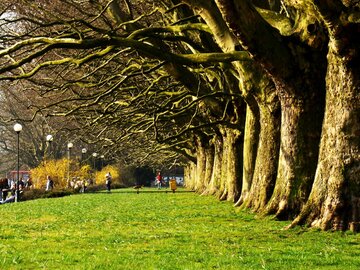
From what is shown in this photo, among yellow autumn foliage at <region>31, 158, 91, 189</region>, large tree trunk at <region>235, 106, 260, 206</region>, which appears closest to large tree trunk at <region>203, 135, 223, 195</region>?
large tree trunk at <region>235, 106, 260, 206</region>

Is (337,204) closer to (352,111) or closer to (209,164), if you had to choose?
(352,111)

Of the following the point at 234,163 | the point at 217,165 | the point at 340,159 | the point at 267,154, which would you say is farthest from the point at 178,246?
the point at 217,165

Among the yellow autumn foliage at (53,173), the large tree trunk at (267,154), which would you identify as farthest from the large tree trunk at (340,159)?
the yellow autumn foliage at (53,173)

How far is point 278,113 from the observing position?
1572cm


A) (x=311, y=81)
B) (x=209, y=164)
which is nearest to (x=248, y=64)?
(x=311, y=81)

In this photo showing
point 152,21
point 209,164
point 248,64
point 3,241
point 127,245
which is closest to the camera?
point 127,245

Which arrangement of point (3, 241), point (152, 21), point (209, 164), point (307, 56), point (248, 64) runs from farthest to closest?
point (209, 164) < point (152, 21) < point (248, 64) < point (307, 56) < point (3, 241)

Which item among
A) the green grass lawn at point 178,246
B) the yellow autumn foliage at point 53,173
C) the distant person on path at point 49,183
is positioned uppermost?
the yellow autumn foliage at point 53,173

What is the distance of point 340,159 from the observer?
11.2m

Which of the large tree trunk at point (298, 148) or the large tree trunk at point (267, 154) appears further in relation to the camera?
the large tree trunk at point (267, 154)

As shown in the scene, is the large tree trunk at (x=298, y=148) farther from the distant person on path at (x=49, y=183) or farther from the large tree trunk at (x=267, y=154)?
the distant person on path at (x=49, y=183)

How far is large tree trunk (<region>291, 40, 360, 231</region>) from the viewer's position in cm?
1095

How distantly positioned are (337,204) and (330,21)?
3220mm

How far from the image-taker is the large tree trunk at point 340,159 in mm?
10953
